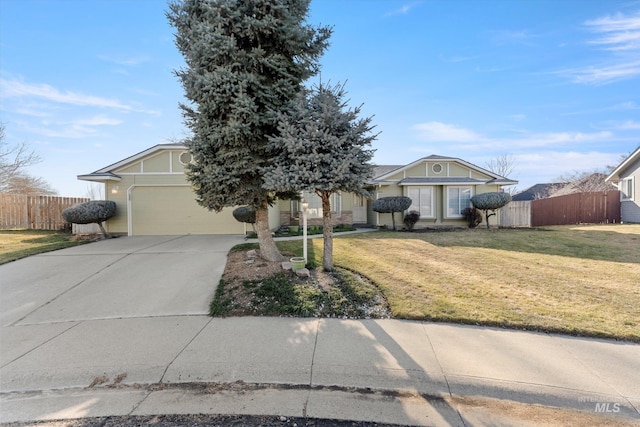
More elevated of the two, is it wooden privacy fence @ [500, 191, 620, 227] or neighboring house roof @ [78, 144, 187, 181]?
neighboring house roof @ [78, 144, 187, 181]

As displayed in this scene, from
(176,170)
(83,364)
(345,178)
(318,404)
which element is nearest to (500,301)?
(345,178)

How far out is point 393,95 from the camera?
10.4 m

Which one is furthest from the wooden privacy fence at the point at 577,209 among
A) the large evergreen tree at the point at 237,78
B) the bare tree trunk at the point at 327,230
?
the large evergreen tree at the point at 237,78

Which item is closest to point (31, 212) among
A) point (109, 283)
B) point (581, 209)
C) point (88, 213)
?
point (88, 213)

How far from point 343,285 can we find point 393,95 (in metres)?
8.19

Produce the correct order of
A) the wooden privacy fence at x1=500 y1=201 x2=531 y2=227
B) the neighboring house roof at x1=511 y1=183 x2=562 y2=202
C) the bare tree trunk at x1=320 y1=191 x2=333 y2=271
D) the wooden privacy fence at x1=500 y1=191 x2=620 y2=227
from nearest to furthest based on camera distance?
the bare tree trunk at x1=320 y1=191 x2=333 y2=271
the wooden privacy fence at x1=500 y1=201 x2=531 y2=227
the wooden privacy fence at x1=500 y1=191 x2=620 y2=227
the neighboring house roof at x1=511 y1=183 x2=562 y2=202

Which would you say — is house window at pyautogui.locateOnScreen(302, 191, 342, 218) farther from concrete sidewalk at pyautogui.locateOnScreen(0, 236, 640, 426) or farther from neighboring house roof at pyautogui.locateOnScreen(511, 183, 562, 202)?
neighboring house roof at pyautogui.locateOnScreen(511, 183, 562, 202)

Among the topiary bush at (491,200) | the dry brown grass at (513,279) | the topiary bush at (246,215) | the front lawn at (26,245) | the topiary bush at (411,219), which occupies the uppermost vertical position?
the topiary bush at (491,200)

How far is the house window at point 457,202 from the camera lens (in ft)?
50.6

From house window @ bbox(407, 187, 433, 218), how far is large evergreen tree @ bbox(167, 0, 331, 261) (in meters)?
10.7

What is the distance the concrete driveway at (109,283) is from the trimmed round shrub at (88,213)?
2.34 m

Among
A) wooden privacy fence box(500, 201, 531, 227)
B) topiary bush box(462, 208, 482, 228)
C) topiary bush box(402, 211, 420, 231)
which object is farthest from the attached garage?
wooden privacy fence box(500, 201, 531, 227)

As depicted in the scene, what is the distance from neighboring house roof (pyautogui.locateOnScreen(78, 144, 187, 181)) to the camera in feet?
38.0

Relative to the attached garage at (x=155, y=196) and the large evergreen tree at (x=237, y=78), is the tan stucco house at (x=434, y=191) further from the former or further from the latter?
the large evergreen tree at (x=237, y=78)
